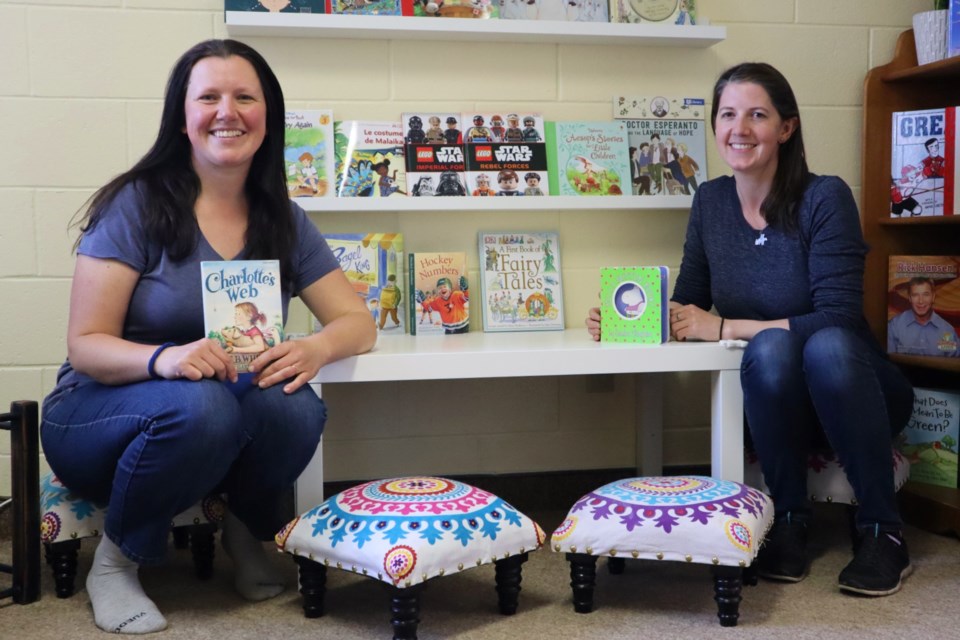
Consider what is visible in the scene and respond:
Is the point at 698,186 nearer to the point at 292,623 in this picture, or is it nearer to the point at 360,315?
the point at 360,315

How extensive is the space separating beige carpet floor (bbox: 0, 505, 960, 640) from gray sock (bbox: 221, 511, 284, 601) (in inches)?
1.1

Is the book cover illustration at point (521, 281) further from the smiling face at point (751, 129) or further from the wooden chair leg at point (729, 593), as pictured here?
the wooden chair leg at point (729, 593)

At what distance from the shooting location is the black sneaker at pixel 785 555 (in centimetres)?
206

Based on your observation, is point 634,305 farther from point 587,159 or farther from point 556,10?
point 556,10

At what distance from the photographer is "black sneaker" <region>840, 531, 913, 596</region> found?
1.96 meters

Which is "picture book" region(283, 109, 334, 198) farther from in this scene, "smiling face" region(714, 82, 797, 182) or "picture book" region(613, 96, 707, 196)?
"smiling face" region(714, 82, 797, 182)

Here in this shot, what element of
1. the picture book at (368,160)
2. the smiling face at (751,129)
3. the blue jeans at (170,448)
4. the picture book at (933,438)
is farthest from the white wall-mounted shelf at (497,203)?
the picture book at (933,438)

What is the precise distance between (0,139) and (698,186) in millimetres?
1696

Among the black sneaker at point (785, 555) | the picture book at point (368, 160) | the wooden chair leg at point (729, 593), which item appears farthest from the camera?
the picture book at point (368, 160)

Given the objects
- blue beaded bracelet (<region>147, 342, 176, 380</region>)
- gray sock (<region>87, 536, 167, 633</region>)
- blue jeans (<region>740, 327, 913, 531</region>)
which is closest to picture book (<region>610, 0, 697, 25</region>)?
blue jeans (<region>740, 327, 913, 531</region>)

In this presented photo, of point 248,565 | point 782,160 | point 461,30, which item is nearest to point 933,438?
point 782,160

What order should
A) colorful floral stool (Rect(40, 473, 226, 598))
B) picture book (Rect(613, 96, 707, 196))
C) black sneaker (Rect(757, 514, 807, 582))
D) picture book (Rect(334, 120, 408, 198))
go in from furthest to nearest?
1. picture book (Rect(613, 96, 707, 196))
2. picture book (Rect(334, 120, 408, 198))
3. black sneaker (Rect(757, 514, 807, 582))
4. colorful floral stool (Rect(40, 473, 226, 598))

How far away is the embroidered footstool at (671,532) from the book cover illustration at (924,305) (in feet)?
3.00

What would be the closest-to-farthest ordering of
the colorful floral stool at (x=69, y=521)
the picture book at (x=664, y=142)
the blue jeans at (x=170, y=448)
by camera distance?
the blue jeans at (x=170, y=448) → the colorful floral stool at (x=69, y=521) → the picture book at (x=664, y=142)
